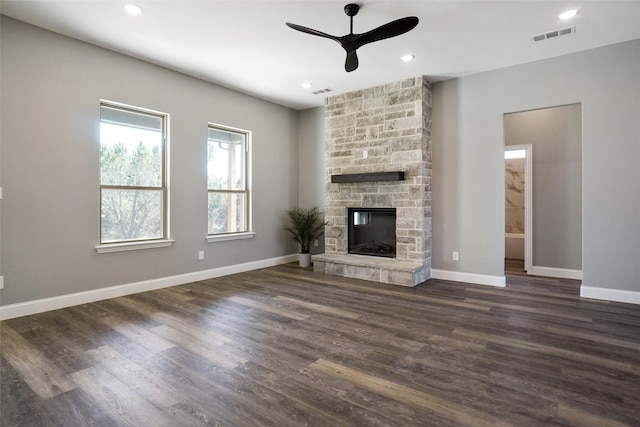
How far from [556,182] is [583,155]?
1325mm

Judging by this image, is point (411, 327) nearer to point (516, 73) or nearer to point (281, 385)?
point (281, 385)

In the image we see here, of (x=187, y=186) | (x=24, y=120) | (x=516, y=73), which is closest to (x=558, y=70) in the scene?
(x=516, y=73)

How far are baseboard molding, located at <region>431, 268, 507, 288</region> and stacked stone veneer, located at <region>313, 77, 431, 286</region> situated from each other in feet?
0.56

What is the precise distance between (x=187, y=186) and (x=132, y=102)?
1.24m

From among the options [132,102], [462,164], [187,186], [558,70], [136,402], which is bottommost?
[136,402]

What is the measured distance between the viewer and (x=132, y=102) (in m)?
4.08

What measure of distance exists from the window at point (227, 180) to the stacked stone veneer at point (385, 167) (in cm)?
144

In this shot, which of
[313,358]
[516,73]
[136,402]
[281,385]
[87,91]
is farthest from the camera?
[516,73]

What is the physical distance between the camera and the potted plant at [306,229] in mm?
5961

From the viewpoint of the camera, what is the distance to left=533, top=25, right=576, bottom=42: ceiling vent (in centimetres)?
339

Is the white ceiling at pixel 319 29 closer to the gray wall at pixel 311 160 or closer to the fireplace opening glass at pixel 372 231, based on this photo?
the gray wall at pixel 311 160

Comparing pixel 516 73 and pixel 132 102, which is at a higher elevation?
pixel 516 73

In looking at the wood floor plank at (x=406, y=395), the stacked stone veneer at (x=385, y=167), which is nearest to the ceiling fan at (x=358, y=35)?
the stacked stone veneer at (x=385, y=167)

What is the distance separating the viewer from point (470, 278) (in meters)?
4.68
